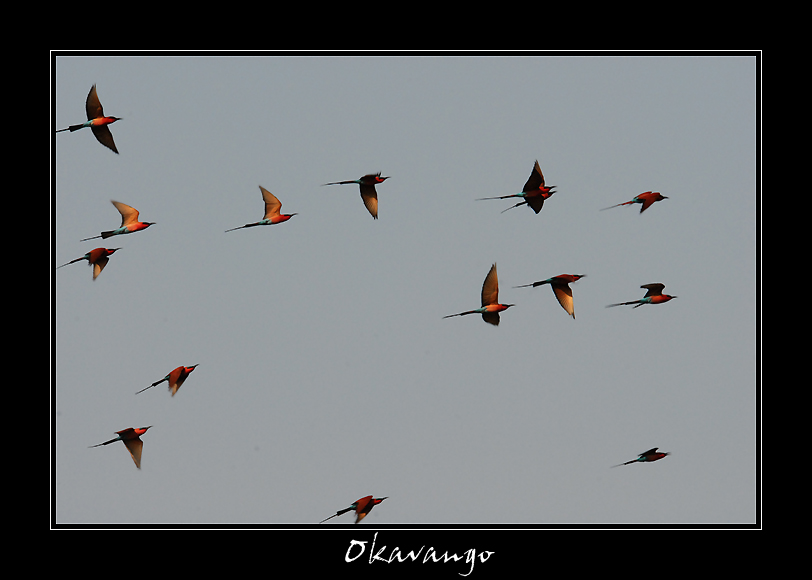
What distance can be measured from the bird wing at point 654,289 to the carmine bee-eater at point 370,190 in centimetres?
541

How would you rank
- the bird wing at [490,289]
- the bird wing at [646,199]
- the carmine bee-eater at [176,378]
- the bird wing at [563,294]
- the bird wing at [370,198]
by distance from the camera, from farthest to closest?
the bird wing at [646,199]
the bird wing at [370,198]
the bird wing at [490,289]
the bird wing at [563,294]
the carmine bee-eater at [176,378]

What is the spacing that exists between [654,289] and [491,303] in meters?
3.23

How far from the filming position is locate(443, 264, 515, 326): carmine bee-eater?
22.4 meters

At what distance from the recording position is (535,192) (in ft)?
71.7

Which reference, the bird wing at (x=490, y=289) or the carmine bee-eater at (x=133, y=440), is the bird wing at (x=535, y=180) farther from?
the carmine bee-eater at (x=133, y=440)

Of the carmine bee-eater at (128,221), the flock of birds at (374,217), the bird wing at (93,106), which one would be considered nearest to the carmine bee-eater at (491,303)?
the flock of birds at (374,217)

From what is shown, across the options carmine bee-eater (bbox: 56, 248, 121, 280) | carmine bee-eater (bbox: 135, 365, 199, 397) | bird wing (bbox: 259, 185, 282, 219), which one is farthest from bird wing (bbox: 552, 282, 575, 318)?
carmine bee-eater (bbox: 56, 248, 121, 280)

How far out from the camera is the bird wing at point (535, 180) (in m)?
21.6

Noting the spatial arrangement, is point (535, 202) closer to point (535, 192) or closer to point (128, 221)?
point (535, 192)

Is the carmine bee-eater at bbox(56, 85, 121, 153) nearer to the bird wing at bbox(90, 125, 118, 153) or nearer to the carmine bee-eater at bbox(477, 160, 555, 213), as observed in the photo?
the bird wing at bbox(90, 125, 118, 153)

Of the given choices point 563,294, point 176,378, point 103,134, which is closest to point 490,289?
point 563,294

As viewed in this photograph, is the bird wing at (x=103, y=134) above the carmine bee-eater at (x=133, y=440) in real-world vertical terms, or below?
above
